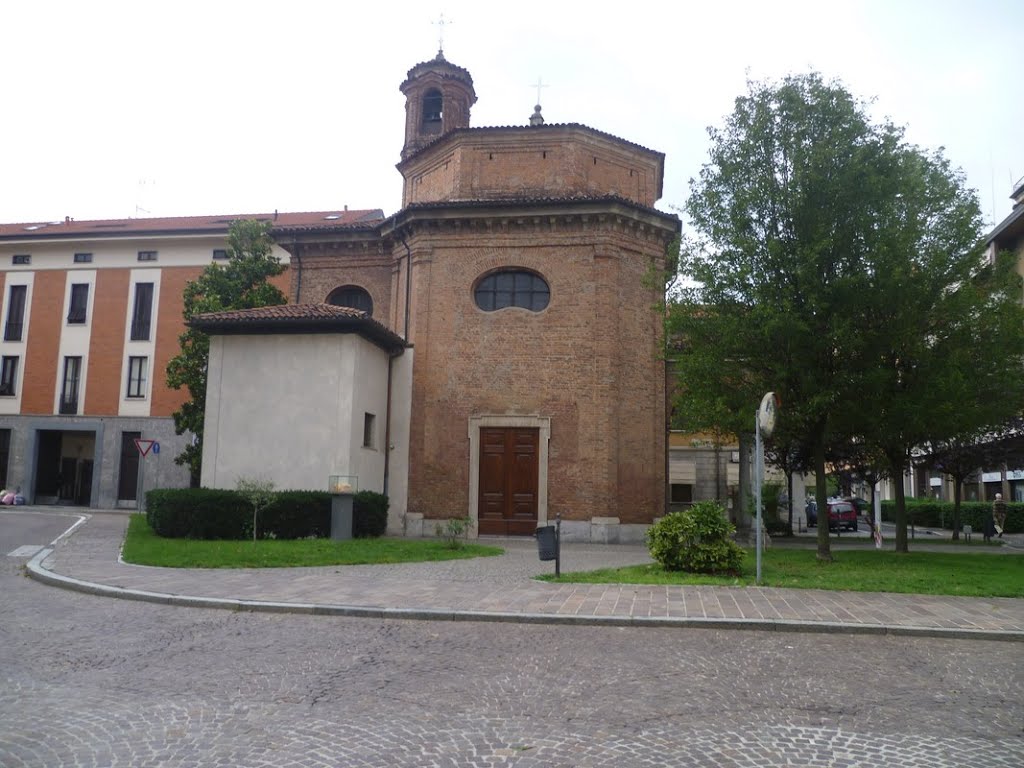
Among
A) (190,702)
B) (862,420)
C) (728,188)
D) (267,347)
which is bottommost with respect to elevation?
(190,702)

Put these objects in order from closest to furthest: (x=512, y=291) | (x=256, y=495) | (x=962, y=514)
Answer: (x=256, y=495)
(x=512, y=291)
(x=962, y=514)

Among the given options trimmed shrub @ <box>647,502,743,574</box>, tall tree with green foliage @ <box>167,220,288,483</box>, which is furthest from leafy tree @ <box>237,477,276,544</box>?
trimmed shrub @ <box>647,502,743,574</box>

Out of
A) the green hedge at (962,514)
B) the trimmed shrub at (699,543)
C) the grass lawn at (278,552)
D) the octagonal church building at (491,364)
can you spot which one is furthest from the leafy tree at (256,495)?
the green hedge at (962,514)

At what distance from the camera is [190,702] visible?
17.3 ft

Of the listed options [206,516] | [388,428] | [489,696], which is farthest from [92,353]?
[489,696]

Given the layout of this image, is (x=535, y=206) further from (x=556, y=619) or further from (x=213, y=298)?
(x=556, y=619)

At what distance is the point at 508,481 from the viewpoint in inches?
830

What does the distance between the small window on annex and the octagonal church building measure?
4cm

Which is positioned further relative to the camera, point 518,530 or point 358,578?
point 518,530

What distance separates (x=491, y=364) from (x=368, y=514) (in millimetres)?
5381

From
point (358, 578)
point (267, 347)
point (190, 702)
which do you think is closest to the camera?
point (190, 702)

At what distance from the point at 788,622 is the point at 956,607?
276 centimetres

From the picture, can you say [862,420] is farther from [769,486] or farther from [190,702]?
[769,486]

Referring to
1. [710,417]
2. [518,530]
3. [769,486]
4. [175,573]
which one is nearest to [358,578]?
[175,573]
